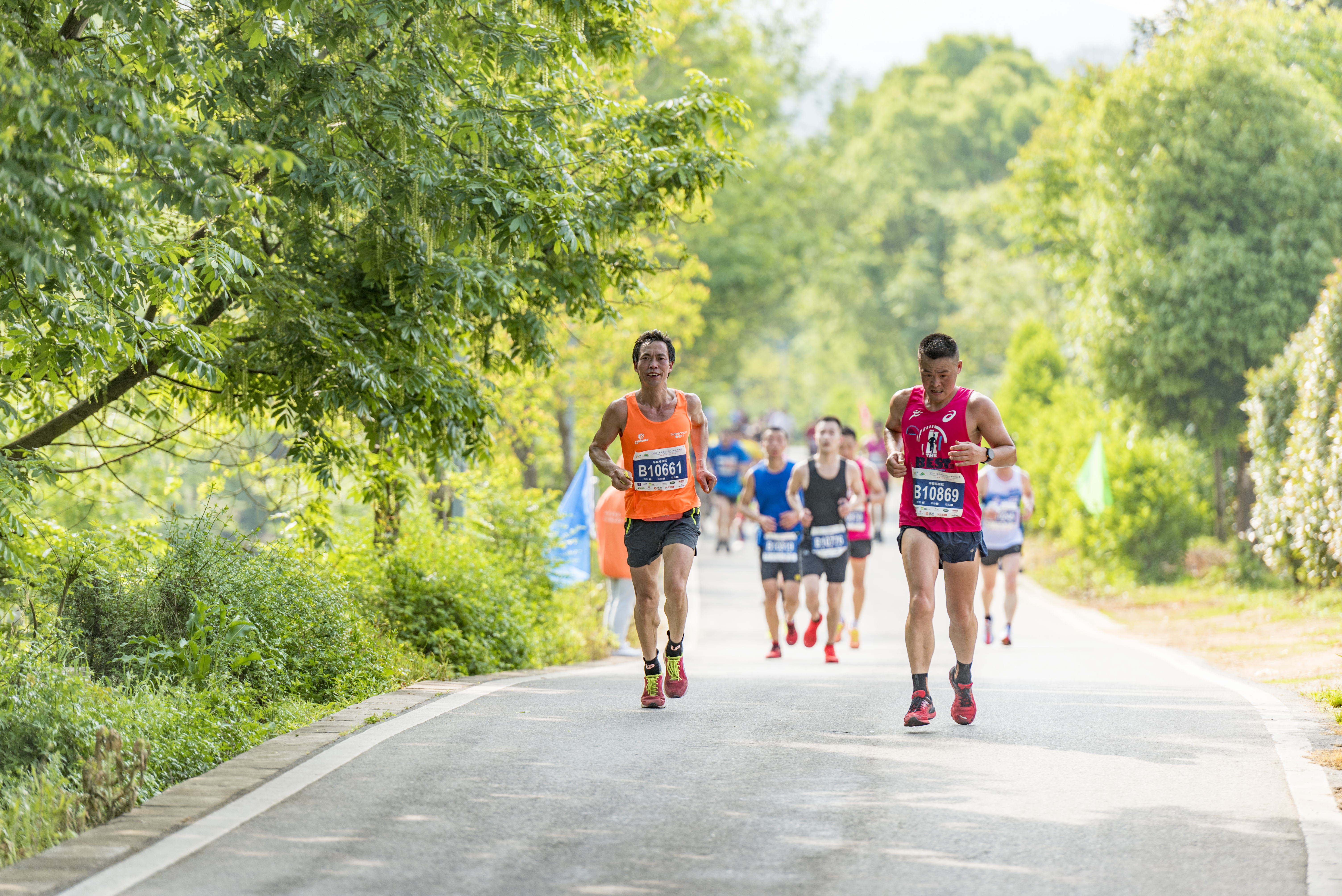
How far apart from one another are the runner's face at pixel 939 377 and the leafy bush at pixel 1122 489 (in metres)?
15.0

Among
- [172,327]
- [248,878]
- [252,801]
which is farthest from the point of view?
[172,327]

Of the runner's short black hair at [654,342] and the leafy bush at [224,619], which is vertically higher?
the runner's short black hair at [654,342]

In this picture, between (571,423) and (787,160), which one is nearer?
(571,423)

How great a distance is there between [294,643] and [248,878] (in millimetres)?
4094

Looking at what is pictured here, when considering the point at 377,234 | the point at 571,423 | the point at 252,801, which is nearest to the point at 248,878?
the point at 252,801

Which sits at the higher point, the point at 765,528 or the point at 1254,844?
the point at 765,528

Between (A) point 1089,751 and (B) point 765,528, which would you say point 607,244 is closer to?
(B) point 765,528

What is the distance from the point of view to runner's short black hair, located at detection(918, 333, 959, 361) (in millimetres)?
7500

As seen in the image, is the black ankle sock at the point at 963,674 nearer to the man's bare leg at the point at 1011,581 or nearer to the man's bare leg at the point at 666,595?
the man's bare leg at the point at 666,595

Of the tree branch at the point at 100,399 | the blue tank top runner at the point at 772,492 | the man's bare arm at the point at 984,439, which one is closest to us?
the man's bare arm at the point at 984,439

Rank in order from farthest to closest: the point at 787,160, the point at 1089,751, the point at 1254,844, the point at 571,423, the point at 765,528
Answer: the point at 787,160 → the point at 571,423 → the point at 765,528 → the point at 1089,751 → the point at 1254,844

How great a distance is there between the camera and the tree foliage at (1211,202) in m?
20.9

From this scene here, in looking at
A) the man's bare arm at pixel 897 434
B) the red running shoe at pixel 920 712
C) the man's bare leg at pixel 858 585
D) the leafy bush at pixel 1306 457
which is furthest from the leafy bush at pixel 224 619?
the leafy bush at pixel 1306 457

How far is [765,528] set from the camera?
13258 millimetres
